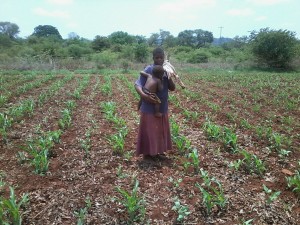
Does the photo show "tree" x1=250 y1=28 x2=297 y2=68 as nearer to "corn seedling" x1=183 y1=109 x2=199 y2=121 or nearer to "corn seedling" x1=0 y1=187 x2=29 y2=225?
"corn seedling" x1=183 y1=109 x2=199 y2=121

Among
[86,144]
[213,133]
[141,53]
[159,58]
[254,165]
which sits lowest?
[254,165]

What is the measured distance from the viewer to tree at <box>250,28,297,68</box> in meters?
27.2

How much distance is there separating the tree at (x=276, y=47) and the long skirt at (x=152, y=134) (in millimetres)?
25989

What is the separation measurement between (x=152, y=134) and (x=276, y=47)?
2659cm

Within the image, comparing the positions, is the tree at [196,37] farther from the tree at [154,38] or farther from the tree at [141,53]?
the tree at [141,53]

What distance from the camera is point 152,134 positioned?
14.5 feet

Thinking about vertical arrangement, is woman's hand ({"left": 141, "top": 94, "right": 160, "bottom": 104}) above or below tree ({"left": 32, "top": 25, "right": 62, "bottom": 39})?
below

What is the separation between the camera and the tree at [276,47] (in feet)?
89.1

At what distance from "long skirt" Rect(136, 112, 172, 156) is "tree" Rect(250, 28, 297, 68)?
25989 mm

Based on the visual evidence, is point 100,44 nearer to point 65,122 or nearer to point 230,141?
point 65,122

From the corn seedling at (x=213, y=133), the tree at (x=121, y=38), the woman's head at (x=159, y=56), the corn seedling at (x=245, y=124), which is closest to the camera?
the woman's head at (x=159, y=56)

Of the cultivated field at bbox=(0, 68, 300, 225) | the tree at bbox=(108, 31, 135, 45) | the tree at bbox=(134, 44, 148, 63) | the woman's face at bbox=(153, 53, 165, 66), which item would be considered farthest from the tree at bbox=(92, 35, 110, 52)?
the woman's face at bbox=(153, 53, 165, 66)

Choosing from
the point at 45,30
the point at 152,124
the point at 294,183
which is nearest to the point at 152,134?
the point at 152,124

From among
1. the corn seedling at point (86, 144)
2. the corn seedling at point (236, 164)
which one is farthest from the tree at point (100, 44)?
the corn seedling at point (236, 164)
